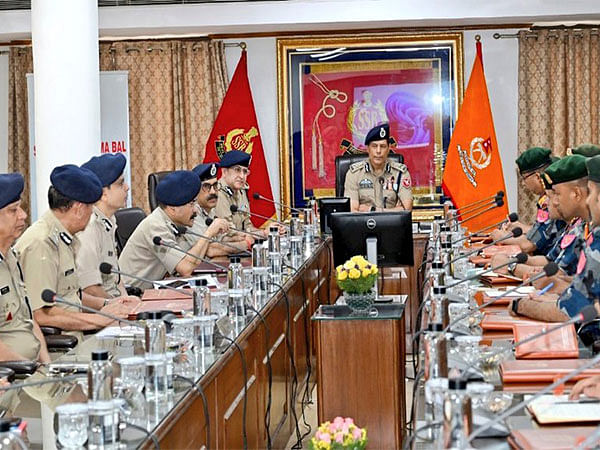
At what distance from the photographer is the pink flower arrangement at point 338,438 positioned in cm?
266

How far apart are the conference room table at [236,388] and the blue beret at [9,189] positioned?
57cm

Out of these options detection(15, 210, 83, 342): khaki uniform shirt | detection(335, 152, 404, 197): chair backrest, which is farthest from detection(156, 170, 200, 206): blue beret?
detection(335, 152, 404, 197): chair backrest

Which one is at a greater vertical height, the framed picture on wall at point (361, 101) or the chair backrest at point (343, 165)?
the framed picture on wall at point (361, 101)

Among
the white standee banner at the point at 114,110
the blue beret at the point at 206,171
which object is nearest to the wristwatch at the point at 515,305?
the blue beret at the point at 206,171

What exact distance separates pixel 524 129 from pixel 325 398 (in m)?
5.58

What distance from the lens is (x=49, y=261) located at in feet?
13.8

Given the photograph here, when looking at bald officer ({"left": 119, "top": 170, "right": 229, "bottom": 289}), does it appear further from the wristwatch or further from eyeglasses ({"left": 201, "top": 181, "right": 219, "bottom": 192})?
the wristwatch

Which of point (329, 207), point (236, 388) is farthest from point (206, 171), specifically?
point (236, 388)

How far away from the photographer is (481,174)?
9148 mm

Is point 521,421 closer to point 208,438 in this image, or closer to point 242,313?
point 208,438

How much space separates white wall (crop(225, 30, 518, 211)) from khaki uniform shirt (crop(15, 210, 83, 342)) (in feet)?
17.3

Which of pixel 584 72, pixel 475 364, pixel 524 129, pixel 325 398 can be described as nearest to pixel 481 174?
pixel 524 129

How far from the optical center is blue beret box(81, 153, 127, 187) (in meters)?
5.03

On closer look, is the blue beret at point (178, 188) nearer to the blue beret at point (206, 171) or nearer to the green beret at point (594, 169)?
the blue beret at point (206, 171)
